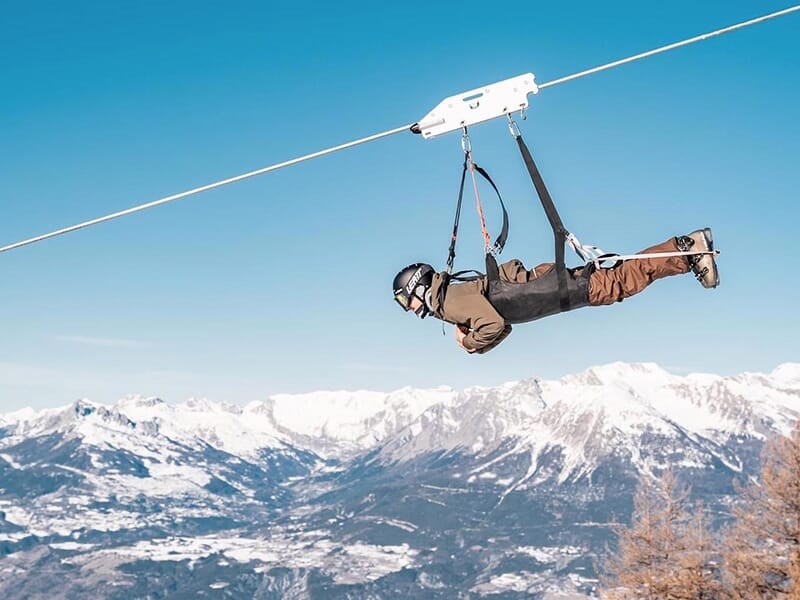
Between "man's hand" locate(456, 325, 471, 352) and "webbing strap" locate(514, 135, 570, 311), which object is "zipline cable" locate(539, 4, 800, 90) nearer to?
"webbing strap" locate(514, 135, 570, 311)

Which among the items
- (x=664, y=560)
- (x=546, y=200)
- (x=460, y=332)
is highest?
(x=546, y=200)

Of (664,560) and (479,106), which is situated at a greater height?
(479,106)

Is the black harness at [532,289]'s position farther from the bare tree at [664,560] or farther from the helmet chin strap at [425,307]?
the bare tree at [664,560]

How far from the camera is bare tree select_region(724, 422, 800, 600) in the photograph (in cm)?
2675

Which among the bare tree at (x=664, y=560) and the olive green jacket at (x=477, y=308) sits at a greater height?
the olive green jacket at (x=477, y=308)

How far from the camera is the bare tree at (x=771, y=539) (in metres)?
26.8

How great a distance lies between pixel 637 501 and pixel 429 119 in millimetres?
38297

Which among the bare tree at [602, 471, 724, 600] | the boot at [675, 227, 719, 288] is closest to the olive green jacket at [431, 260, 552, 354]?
the boot at [675, 227, 719, 288]

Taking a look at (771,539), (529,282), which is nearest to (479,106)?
(529,282)

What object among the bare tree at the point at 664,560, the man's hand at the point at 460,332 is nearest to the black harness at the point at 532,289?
the man's hand at the point at 460,332

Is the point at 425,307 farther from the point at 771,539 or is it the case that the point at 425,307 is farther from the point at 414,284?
the point at 771,539

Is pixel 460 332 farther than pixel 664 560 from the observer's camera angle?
No

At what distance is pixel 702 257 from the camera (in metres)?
8.38

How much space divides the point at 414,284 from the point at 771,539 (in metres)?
25.5
